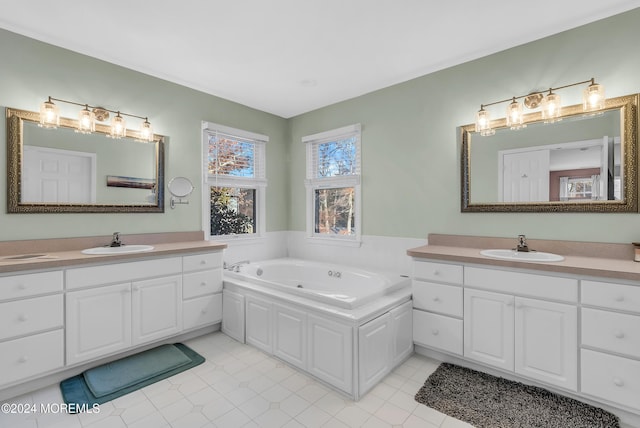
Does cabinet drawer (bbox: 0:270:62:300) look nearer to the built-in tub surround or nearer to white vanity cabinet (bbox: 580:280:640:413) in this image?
the built-in tub surround

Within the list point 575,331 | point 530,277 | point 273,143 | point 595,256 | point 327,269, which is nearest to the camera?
point 575,331

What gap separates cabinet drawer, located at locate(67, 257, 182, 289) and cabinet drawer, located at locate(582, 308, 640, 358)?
2.95 m

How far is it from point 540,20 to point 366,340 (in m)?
2.53

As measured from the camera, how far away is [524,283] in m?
1.96

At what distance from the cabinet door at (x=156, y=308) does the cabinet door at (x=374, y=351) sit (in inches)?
65.8

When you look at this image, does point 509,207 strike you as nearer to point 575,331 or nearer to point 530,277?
point 530,277

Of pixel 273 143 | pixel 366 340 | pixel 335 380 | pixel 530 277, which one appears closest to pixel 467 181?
pixel 530 277

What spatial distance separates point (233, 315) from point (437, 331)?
1802mm

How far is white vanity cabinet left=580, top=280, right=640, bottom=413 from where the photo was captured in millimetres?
1640

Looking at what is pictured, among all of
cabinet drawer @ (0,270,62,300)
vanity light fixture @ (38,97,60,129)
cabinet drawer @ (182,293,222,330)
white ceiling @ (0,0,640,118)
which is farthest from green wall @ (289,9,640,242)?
cabinet drawer @ (0,270,62,300)

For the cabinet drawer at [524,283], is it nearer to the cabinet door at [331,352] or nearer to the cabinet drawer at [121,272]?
the cabinet door at [331,352]

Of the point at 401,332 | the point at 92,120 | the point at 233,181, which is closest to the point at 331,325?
the point at 401,332

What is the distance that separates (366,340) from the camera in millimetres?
1971

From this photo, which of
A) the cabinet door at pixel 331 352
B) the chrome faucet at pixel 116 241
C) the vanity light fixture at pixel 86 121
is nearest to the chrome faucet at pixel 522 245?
the cabinet door at pixel 331 352
